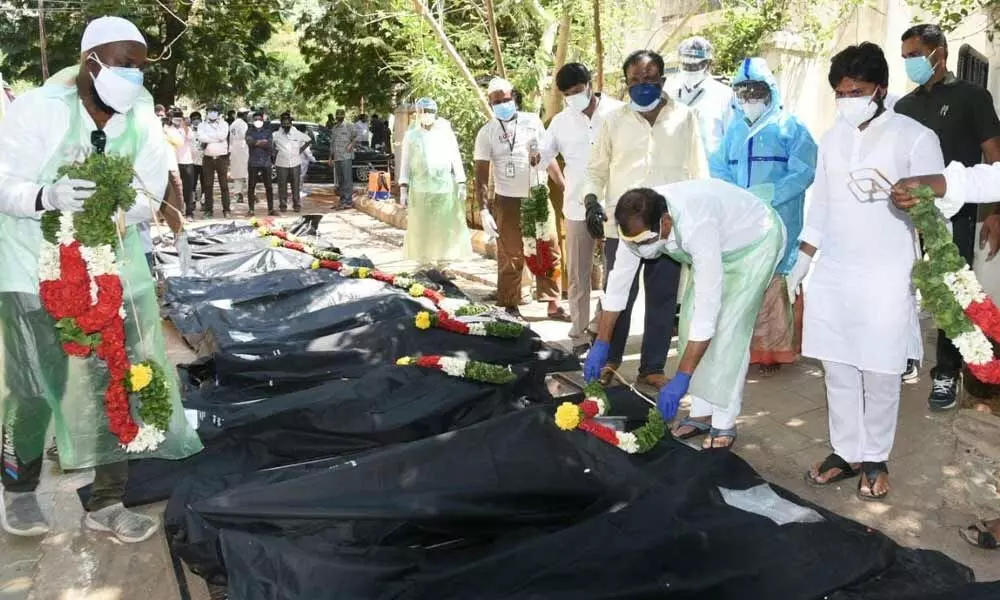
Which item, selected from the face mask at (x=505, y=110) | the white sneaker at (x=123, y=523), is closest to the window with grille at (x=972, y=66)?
the face mask at (x=505, y=110)

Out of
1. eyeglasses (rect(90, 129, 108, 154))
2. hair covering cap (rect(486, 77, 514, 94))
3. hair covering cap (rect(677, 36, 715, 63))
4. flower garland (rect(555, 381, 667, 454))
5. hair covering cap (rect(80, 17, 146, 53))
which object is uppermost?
hair covering cap (rect(677, 36, 715, 63))

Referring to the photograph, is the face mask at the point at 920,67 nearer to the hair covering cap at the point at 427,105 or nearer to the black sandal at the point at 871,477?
the black sandal at the point at 871,477

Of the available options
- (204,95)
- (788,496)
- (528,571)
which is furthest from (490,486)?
(204,95)

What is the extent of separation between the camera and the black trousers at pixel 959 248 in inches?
179

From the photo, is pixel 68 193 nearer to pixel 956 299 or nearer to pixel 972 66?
pixel 956 299

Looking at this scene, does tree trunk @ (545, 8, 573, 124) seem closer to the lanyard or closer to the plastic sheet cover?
the lanyard

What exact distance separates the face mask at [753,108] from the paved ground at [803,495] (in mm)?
1564

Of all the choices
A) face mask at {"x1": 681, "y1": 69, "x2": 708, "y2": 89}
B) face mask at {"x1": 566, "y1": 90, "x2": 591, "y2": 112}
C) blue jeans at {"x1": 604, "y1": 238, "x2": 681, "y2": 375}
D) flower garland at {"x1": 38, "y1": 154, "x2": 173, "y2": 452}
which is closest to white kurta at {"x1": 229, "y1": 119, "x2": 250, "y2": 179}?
face mask at {"x1": 566, "y1": 90, "x2": 591, "y2": 112}

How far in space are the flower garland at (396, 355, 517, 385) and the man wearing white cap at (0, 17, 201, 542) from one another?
1.10 m

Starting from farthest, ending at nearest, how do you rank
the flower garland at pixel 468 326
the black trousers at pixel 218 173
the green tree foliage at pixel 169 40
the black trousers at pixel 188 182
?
the green tree foliage at pixel 169 40 < the black trousers at pixel 218 173 < the black trousers at pixel 188 182 < the flower garland at pixel 468 326

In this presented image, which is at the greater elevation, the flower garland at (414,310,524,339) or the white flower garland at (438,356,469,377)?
the flower garland at (414,310,524,339)

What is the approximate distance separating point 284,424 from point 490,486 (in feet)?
4.35

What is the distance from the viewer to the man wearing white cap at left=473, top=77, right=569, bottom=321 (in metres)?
6.65

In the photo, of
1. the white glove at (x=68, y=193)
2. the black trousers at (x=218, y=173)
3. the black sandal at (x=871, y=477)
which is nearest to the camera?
the white glove at (x=68, y=193)
